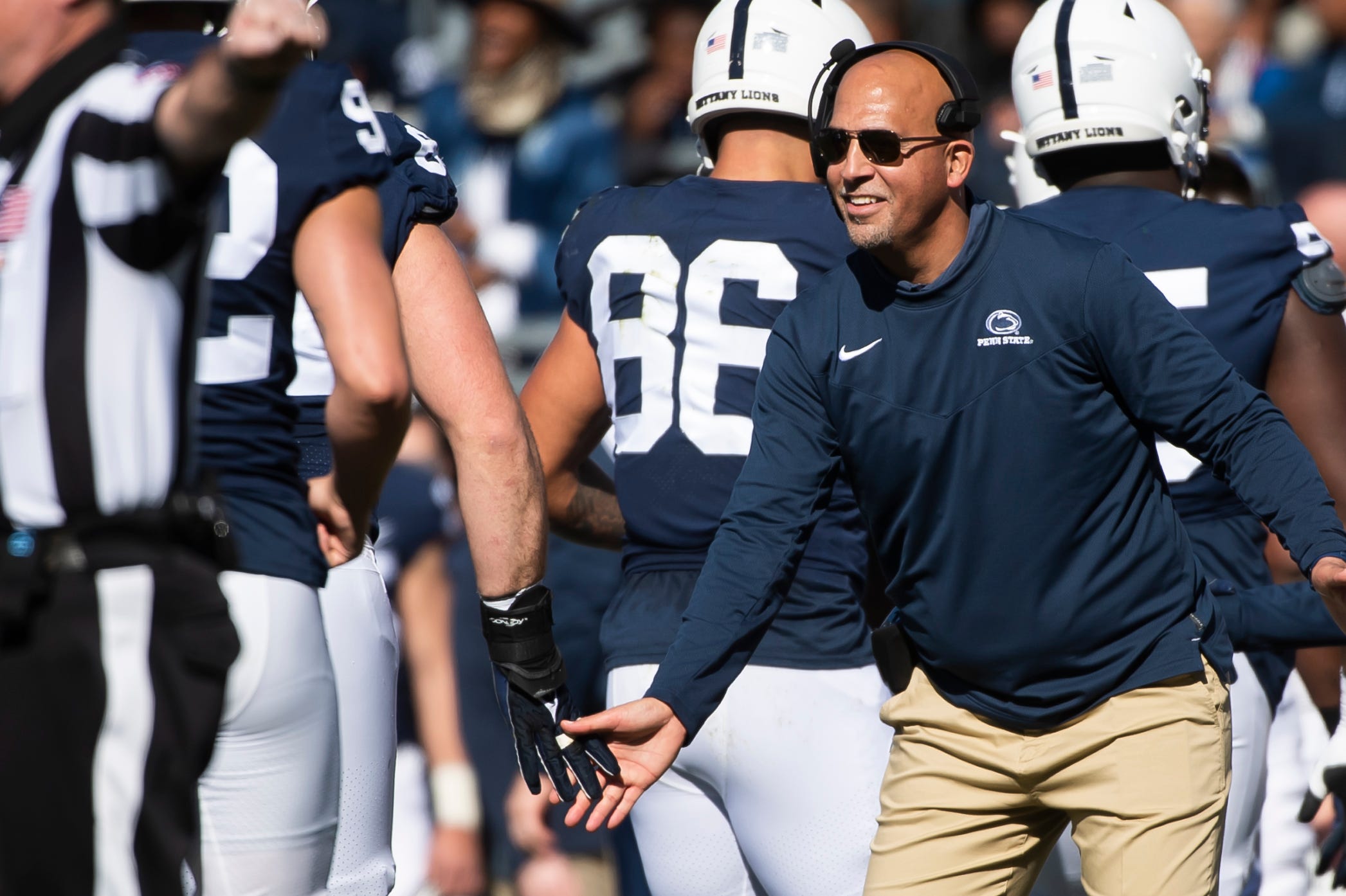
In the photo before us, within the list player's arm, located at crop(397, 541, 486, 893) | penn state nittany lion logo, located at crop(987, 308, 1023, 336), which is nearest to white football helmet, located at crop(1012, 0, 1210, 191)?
penn state nittany lion logo, located at crop(987, 308, 1023, 336)

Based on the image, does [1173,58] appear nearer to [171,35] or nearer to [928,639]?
[928,639]

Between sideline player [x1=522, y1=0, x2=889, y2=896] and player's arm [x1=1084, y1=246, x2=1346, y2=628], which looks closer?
player's arm [x1=1084, y1=246, x2=1346, y2=628]

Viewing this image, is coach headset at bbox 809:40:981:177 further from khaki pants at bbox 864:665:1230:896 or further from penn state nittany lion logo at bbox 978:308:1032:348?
khaki pants at bbox 864:665:1230:896

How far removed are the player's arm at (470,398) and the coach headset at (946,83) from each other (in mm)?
771

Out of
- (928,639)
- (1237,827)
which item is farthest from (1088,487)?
(1237,827)

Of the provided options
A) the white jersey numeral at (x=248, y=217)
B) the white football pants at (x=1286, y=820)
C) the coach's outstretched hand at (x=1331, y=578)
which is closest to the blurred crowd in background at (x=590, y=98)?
the white football pants at (x=1286, y=820)

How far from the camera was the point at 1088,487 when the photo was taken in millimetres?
3363

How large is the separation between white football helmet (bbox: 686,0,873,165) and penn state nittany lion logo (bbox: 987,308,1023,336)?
889 millimetres

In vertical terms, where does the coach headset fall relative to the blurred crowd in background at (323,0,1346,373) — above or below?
above

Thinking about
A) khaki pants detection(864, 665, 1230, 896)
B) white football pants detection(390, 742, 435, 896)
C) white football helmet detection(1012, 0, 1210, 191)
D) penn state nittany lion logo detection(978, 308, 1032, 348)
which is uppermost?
white football helmet detection(1012, 0, 1210, 191)

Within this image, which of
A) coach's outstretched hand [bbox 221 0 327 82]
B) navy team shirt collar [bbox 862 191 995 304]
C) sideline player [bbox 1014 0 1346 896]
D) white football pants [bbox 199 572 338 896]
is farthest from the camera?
sideline player [bbox 1014 0 1346 896]

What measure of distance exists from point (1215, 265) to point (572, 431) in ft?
5.06

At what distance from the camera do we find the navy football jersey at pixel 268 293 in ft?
10.1

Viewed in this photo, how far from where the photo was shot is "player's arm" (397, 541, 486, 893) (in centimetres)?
675
